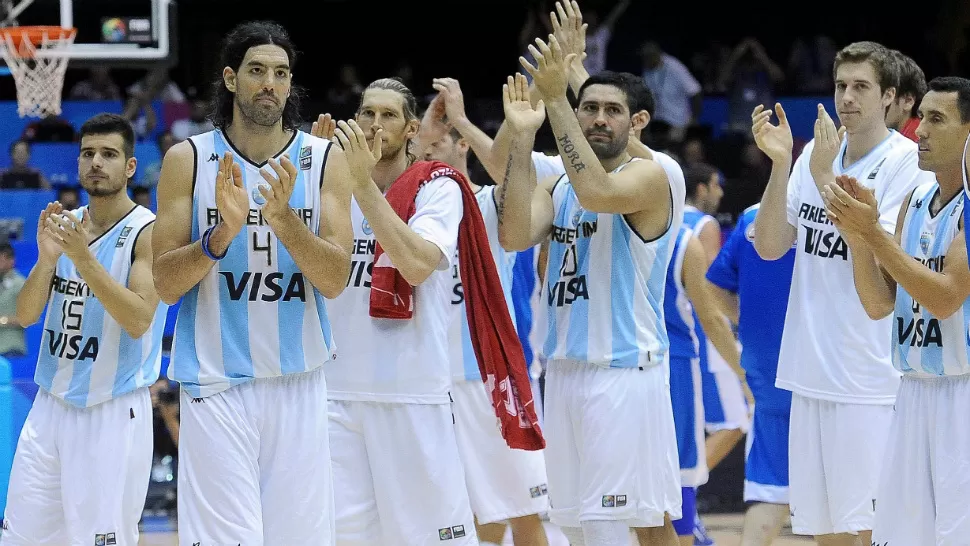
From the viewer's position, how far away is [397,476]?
556 centimetres

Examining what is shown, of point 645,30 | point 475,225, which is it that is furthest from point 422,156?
point 645,30

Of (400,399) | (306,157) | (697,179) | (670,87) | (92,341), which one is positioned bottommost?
(400,399)

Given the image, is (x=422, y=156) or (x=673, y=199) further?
(x=422, y=156)

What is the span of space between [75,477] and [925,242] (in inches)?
147

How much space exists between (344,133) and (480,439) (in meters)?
2.13

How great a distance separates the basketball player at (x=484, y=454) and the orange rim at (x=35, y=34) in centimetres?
368

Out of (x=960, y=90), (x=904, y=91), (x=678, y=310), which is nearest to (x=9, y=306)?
(x=678, y=310)

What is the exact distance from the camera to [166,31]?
9.30 m

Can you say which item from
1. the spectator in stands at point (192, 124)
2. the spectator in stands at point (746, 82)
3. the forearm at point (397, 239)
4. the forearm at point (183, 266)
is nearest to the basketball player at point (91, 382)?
the forearm at point (183, 266)

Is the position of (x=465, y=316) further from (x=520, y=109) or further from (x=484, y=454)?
(x=520, y=109)

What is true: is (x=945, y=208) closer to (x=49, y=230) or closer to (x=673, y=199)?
(x=673, y=199)

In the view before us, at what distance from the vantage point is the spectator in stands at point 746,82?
1681cm

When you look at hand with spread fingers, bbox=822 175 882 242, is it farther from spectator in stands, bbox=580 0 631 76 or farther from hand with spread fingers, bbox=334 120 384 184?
spectator in stands, bbox=580 0 631 76

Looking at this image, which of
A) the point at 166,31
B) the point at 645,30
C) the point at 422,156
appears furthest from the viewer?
the point at 645,30
